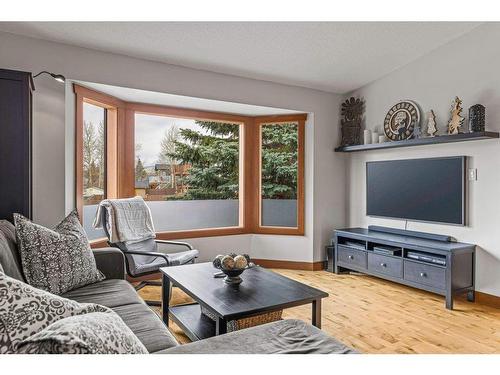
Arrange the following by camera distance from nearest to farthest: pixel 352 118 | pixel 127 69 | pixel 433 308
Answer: pixel 433 308, pixel 127 69, pixel 352 118

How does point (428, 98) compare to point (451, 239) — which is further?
point (428, 98)

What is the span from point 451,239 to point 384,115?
5.47 ft

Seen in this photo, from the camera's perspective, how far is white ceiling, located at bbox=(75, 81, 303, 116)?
11.9ft

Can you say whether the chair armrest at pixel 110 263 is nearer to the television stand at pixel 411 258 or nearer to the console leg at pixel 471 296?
the television stand at pixel 411 258

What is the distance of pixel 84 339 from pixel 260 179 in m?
4.26

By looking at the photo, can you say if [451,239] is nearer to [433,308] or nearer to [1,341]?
[433,308]

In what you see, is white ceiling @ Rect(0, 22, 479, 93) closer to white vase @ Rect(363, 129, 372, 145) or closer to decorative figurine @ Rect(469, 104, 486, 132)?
white vase @ Rect(363, 129, 372, 145)

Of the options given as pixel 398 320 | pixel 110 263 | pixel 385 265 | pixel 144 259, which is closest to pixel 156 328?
pixel 110 263

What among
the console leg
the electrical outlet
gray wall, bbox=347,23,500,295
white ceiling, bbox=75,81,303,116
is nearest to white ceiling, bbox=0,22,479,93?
gray wall, bbox=347,23,500,295

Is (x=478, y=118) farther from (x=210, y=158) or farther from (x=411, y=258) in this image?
(x=210, y=158)

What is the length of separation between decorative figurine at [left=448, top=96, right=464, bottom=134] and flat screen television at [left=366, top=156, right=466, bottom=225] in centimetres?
29

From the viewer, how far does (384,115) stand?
4406 millimetres

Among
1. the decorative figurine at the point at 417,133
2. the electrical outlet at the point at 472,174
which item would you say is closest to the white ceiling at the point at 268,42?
the decorative figurine at the point at 417,133
